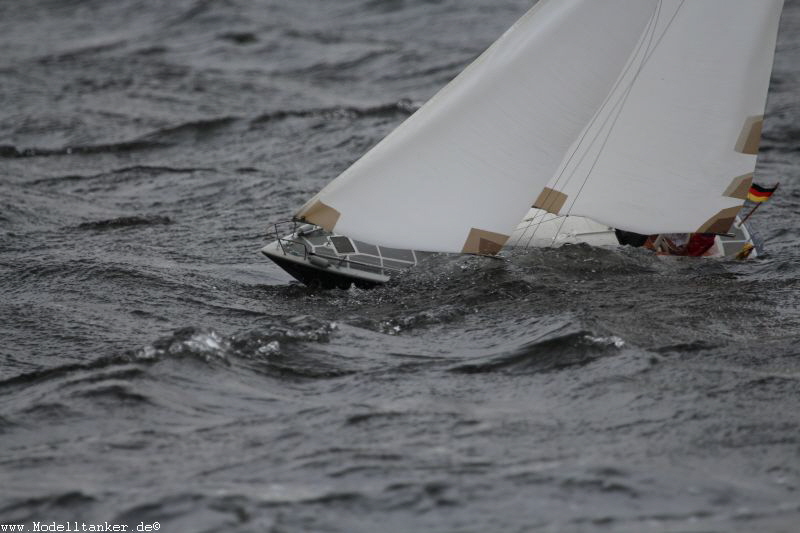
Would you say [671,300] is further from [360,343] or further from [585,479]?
[585,479]

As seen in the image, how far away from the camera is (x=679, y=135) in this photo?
12000 mm

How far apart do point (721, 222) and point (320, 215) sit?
4.36 meters

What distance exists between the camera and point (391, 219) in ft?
35.0

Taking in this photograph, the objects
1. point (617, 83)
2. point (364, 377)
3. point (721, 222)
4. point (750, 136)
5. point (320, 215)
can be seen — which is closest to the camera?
point (364, 377)

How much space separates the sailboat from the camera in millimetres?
10648

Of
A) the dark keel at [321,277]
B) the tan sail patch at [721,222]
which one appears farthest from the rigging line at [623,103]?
the dark keel at [321,277]

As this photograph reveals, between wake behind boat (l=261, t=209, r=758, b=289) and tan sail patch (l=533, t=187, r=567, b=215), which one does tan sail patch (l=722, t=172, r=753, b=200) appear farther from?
wake behind boat (l=261, t=209, r=758, b=289)

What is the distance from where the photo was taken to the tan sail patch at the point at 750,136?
1192 cm

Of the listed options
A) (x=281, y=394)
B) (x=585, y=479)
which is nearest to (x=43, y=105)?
(x=281, y=394)

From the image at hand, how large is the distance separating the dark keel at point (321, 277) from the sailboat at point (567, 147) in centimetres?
2

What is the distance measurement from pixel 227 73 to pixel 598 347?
16.2 m

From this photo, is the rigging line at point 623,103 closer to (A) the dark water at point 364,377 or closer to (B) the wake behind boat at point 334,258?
(A) the dark water at point 364,377

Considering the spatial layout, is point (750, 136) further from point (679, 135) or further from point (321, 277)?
point (321, 277)

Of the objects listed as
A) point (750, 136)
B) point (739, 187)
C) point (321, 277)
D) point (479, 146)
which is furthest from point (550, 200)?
point (321, 277)
